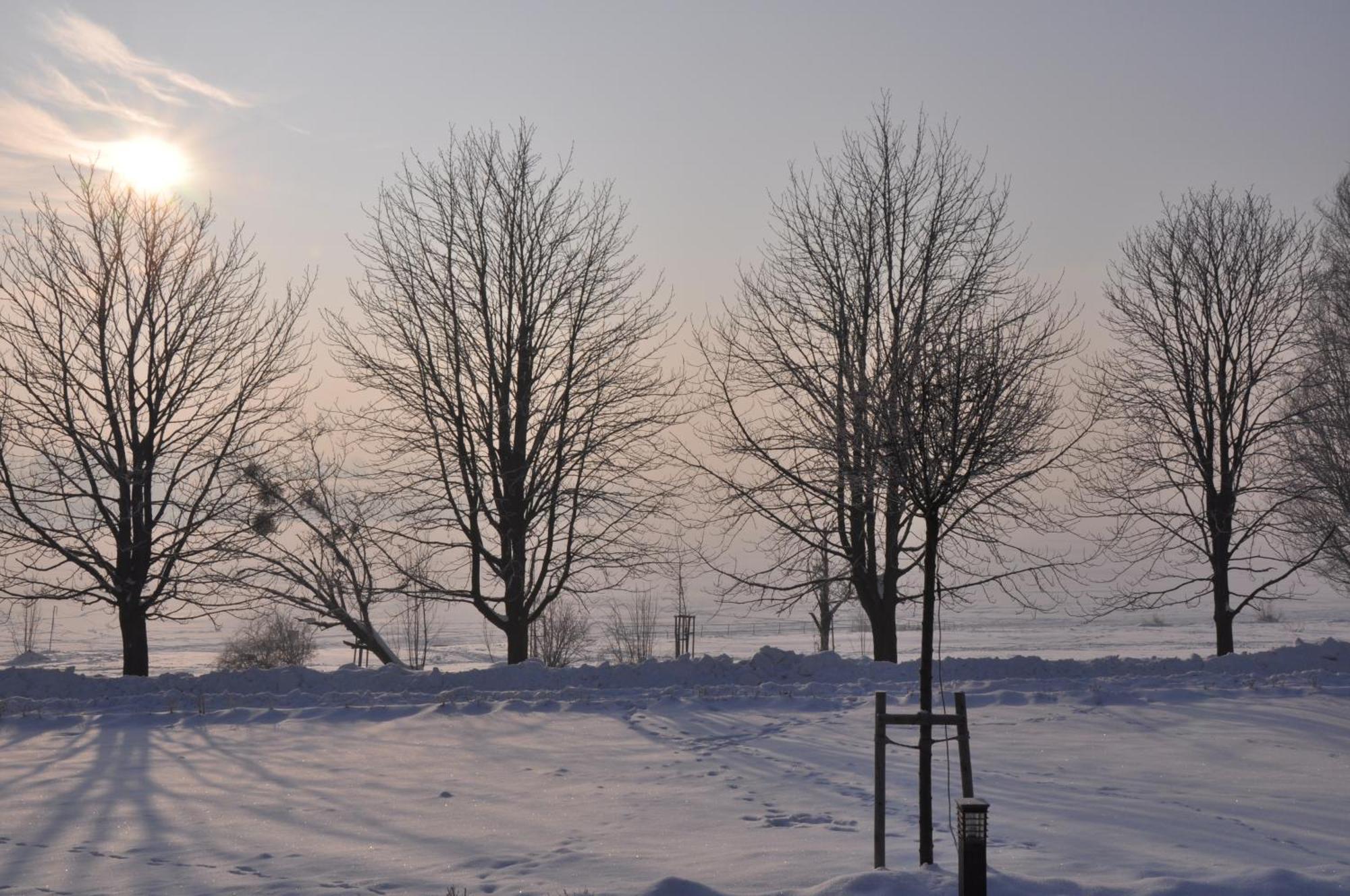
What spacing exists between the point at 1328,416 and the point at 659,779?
20.0 metres

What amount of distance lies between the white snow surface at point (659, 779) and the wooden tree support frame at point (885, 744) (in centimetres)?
26

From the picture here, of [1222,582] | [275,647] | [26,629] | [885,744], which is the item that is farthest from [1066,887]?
[26,629]

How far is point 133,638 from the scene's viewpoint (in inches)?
703

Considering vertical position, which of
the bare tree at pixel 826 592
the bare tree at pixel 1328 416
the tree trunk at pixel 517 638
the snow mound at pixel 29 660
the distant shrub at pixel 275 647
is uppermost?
the bare tree at pixel 1328 416

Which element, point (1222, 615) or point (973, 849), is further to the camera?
point (1222, 615)

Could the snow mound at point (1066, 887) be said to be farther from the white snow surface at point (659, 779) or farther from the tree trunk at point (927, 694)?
the tree trunk at point (927, 694)

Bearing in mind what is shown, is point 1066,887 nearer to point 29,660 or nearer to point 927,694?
point 927,694

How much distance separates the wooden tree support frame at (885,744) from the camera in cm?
629

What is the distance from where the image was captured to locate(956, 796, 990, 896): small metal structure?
5.33 metres

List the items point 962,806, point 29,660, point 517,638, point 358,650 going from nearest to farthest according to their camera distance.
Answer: point 962,806 < point 517,638 < point 358,650 < point 29,660

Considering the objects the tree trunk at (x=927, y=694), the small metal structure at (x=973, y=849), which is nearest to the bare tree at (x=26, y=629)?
the tree trunk at (x=927, y=694)

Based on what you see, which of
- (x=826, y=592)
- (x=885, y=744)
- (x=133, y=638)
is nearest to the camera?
(x=885, y=744)

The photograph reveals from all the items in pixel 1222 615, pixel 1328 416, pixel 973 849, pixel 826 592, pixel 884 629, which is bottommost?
pixel 973 849

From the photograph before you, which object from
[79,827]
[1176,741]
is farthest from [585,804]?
[1176,741]
